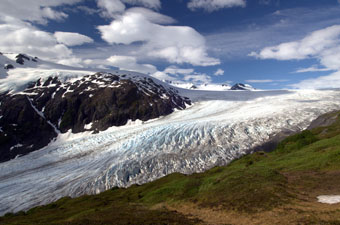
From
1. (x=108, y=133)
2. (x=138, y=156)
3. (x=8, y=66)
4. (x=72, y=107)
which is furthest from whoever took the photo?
(x=8, y=66)

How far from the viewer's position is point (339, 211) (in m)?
11.9

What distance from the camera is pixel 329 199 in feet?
48.0

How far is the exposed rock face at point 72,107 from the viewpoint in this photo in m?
111

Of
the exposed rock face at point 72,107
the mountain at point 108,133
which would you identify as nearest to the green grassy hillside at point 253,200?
the mountain at point 108,133

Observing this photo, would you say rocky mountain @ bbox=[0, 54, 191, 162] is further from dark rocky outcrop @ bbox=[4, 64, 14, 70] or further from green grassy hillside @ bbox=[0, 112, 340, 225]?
green grassy hillside @ bbox=[0, 112, 340, 225]

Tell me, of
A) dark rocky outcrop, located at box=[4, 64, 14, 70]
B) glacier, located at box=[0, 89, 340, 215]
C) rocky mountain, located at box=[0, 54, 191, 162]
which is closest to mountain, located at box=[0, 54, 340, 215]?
glacier, located at box=[0, 89, 340, 215]

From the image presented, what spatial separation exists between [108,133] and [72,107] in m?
44.6

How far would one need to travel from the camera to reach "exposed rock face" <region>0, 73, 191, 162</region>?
11051 centimetres

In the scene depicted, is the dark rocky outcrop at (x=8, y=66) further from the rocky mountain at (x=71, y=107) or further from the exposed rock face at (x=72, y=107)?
the exposed rock face at (x=72, y=107)

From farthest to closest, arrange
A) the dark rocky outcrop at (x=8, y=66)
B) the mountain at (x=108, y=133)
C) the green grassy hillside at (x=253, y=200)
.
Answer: the dark rocky outcrop at (x=8, y=66) < the mountain at (x=108, y=133) < the green grassy hillside at (x=253, y=200)

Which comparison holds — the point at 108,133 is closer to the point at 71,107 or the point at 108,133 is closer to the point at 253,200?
the point at 71,107

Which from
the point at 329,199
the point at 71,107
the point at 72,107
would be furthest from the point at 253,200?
the point at 71,107

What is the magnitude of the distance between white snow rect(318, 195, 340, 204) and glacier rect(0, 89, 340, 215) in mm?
41273

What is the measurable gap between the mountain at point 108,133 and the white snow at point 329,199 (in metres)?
41.4
